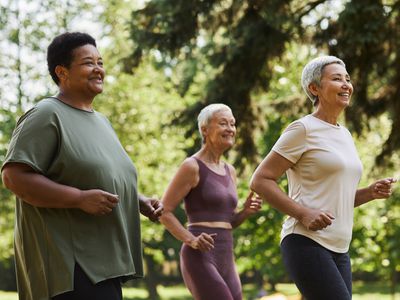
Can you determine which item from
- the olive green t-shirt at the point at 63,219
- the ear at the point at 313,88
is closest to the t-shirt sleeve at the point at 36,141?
the olive green t-shirt at the point at 63,219

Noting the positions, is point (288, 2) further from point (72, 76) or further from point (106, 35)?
point (106, 35)

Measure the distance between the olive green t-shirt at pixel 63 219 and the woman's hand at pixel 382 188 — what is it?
5.06ft

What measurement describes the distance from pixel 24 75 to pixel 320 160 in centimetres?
1617

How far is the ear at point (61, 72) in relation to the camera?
3.86 meters

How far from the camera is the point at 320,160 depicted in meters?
4.39

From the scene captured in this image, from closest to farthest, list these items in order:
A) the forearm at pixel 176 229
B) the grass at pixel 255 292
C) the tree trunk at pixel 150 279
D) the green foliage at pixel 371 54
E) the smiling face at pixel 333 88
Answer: the smiling face at pixel 333 88
the forearm at pixel 176 229
the green foliage at pixel 371 54
the tree trunk at pixel 150 279
the grass at pixel 255 292

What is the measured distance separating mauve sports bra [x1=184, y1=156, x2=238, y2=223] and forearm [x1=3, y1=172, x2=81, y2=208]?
100 inches

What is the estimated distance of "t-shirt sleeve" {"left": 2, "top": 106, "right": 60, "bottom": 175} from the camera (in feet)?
11.7

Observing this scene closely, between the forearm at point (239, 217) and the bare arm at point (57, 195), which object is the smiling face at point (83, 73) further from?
the forearm at point (239, 217)

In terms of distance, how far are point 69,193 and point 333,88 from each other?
1.70 metres

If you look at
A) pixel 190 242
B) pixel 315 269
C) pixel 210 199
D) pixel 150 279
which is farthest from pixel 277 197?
pixel 150 279

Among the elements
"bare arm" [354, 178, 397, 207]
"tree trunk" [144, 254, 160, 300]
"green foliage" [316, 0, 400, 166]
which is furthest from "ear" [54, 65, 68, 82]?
"tree trunk" [144, 254, 160, 300]

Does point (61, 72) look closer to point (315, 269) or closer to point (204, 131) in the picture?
point (315, 269)

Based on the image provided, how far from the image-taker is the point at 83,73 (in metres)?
3.84
